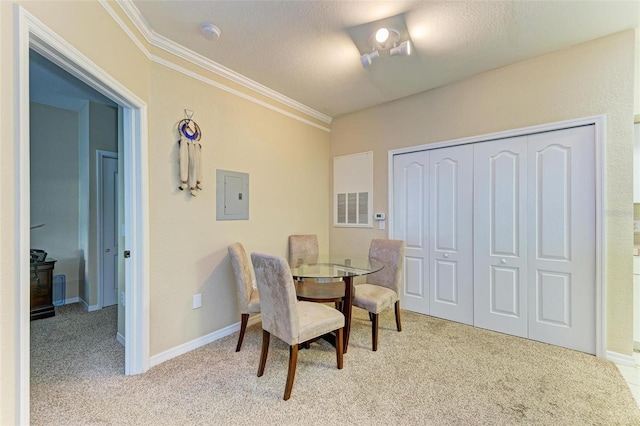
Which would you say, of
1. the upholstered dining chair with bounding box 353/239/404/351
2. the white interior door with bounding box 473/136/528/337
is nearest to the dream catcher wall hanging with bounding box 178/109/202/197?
the upholstered dining chair with bounding box 353/239/404/351

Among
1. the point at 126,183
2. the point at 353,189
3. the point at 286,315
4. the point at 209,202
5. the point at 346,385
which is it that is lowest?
the point at 346,385

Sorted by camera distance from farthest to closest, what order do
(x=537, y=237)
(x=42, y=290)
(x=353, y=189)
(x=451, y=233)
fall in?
(x=353, y=189) < (x=42, y=290) < (x=451, y=233) < (x=537, y=237)

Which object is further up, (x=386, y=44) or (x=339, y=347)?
(x=386, y=44)

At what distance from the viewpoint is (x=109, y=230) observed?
3.74 m

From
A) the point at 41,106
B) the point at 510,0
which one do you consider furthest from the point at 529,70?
the point at 41,106

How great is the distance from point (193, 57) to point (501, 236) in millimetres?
3403

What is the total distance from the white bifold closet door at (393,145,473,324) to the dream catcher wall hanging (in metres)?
→ 2.31

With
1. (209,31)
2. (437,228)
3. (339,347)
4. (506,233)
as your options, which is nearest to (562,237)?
(506,233)

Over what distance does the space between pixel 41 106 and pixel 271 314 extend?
13.8 ft

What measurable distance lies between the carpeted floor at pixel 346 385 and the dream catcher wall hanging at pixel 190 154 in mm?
1491

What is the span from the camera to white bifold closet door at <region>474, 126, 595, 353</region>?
2402 millimetres

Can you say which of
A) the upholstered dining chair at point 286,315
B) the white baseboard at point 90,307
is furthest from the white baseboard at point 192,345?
the white baseboard at point 90,307

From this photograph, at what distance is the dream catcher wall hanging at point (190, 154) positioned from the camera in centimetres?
236

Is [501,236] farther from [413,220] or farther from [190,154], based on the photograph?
[190,154]
